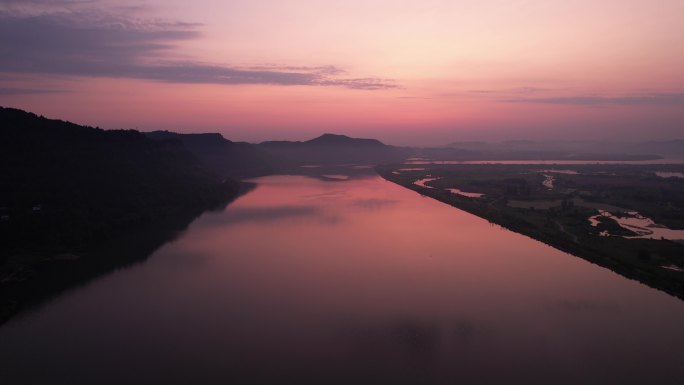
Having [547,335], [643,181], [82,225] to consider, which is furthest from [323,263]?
[643,181]

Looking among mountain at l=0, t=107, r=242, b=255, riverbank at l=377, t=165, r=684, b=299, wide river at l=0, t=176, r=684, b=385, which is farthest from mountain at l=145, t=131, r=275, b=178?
wide river at l=0, t=176, r=684, b=385

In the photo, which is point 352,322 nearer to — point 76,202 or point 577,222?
point 76,202

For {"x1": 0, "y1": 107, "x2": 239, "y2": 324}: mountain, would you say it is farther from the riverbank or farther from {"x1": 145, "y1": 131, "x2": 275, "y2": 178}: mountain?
{"x1": 145, "y1": 131, "x2": 275, "y2": 178}: mountain

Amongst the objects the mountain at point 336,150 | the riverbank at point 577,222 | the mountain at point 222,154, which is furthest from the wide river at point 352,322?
the mountain at point 336,150

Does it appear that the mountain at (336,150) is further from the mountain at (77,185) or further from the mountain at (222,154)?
the mountain at (77,185)

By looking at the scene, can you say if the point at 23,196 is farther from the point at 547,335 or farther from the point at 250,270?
the point at 547,335

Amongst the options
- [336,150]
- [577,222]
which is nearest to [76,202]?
[577,222]
